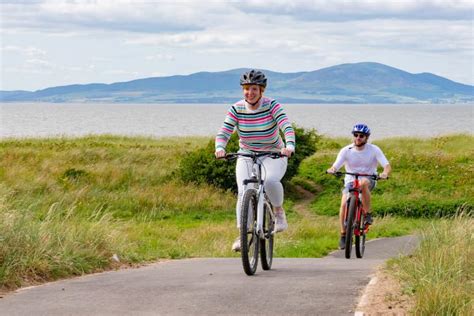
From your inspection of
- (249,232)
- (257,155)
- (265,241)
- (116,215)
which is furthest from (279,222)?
(116,215)

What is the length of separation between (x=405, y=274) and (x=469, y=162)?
86.1 ft

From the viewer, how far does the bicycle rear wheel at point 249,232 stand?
29.2 ft

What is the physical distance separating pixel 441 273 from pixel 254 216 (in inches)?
101

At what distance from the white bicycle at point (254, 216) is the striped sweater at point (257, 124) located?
0.20m

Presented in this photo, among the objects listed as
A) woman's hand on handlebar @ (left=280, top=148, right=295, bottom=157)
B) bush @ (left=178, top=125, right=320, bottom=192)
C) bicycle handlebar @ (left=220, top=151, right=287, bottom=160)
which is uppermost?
woman's hand on handlebar @ (left=280, top=148, right=295, bottom=157)

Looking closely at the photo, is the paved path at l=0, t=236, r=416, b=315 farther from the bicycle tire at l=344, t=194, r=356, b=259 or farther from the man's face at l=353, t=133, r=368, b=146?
the man's face at l=353, t=133, r=368, b=146

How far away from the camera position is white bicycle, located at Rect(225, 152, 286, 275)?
29.6 ft

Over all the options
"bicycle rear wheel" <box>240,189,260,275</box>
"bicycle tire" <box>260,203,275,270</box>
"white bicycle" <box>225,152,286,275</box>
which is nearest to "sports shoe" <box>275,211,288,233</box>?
"bicycle tire" <box>260,203,275,270</box>

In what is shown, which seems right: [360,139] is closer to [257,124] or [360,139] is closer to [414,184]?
[257,124]

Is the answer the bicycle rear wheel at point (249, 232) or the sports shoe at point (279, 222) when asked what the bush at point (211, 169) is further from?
the bicycle rear wheel at point (249, 232)

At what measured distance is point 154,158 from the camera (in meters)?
33.4

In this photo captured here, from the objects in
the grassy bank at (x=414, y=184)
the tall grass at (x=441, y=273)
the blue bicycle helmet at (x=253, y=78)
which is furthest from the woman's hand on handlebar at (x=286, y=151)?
the grassy bank at (x=414, y=184)

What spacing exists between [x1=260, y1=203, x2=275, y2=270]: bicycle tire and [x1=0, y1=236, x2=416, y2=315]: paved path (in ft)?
0.47

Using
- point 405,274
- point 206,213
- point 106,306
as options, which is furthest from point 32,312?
point 206,213
